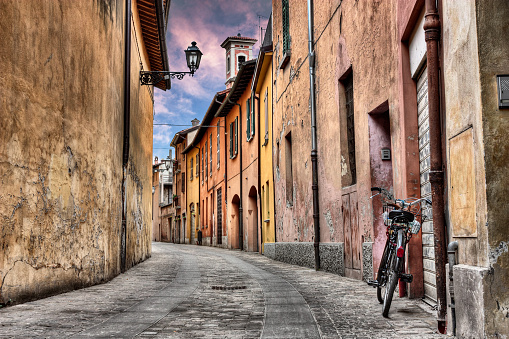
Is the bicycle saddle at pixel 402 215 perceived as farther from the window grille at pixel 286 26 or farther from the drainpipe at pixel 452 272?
the window grille at pixel 286 26

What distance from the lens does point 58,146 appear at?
6656mm

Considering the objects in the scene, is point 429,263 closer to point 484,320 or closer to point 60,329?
point 484,320

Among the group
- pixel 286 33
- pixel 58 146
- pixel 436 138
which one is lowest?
pixel 436 138

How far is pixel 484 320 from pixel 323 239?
292 inches

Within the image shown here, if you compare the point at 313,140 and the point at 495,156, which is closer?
the point at 495,156

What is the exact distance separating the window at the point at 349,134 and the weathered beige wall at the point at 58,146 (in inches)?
163

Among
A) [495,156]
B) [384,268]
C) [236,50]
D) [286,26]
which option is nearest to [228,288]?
[384,268]

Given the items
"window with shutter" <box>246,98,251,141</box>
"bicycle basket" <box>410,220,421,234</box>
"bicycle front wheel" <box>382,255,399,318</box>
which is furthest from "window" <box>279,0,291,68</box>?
"bicycle front wheel" <box>382,255,399,318</box>

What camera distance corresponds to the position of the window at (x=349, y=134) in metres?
9.38

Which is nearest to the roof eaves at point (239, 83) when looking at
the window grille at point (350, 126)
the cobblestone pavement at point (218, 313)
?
the window grille at point (350, 126)

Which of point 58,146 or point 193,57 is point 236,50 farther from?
point 58,146

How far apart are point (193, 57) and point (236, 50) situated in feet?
130

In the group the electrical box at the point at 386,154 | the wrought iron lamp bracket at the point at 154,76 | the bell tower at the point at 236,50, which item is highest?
the bell tower at the point at 236,50

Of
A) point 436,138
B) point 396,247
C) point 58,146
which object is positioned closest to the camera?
point 436,138
